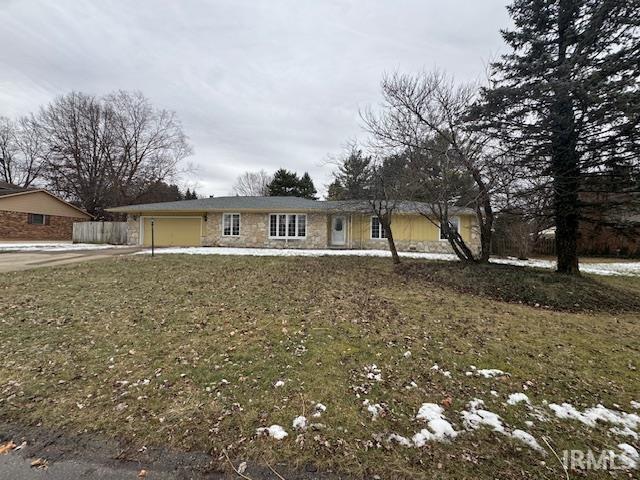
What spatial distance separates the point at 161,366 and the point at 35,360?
156 cm

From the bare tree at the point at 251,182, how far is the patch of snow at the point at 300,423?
145ft

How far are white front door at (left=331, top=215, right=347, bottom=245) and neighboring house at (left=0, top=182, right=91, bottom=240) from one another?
2401 centimetres

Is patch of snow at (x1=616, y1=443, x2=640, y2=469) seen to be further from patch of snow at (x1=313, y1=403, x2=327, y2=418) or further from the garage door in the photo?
the garage door

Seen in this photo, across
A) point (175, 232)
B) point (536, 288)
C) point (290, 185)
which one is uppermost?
point (290, 185)

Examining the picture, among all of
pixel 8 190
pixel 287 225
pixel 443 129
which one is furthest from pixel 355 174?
pixel 8 190

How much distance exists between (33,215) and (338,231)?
80.5ft

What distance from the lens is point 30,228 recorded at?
23.5 meters

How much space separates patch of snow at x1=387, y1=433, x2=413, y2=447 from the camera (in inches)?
88.7

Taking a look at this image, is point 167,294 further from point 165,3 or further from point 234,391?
point 165,3

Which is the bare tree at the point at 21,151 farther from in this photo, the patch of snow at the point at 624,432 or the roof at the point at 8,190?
the patch of snow at the point at 624,432

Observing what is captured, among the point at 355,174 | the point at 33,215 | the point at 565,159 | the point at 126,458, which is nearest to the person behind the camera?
the point at 126,458

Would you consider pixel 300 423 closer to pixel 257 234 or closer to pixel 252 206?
pixel 257 234

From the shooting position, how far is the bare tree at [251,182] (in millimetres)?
45344

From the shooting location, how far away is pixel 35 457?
2148mm
